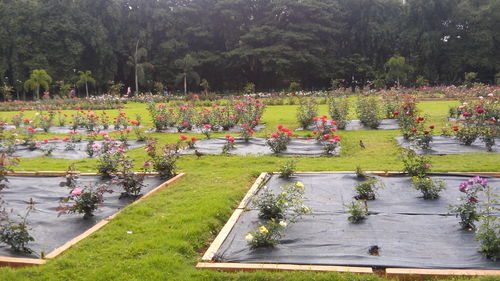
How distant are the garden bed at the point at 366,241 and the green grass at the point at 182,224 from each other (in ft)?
0.59

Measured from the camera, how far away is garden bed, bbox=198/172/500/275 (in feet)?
9.79

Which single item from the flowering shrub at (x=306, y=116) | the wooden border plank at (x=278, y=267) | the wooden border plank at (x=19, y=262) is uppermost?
the flowering shrub at (x=306, y=116)

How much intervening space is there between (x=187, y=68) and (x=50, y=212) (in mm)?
30223

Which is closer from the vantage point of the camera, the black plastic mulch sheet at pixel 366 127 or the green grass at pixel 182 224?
the green grass at pixel 182 224

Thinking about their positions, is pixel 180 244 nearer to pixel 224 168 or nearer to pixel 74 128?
pixel 224 168

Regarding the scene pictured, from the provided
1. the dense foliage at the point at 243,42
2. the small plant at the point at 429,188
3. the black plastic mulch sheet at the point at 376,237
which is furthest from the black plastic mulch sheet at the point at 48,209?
the dense foliage at the point at 243,42

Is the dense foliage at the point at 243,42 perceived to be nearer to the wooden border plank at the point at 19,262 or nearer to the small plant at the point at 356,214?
the small plant at the point at 356,214

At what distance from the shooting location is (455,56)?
112 feet

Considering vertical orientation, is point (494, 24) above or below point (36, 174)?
above

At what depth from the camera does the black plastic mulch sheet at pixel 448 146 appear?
24.1 ft

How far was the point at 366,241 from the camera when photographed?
132 inches

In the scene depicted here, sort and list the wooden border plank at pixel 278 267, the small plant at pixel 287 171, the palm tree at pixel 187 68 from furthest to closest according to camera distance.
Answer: the palm tree at pixel 187 68 → the small plant at pixel 287 171 → the wooden border plank at pixel 278 267

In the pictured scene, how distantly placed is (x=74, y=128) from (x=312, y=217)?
357 inches

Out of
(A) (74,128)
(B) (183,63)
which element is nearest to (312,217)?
(A) (74,128)
